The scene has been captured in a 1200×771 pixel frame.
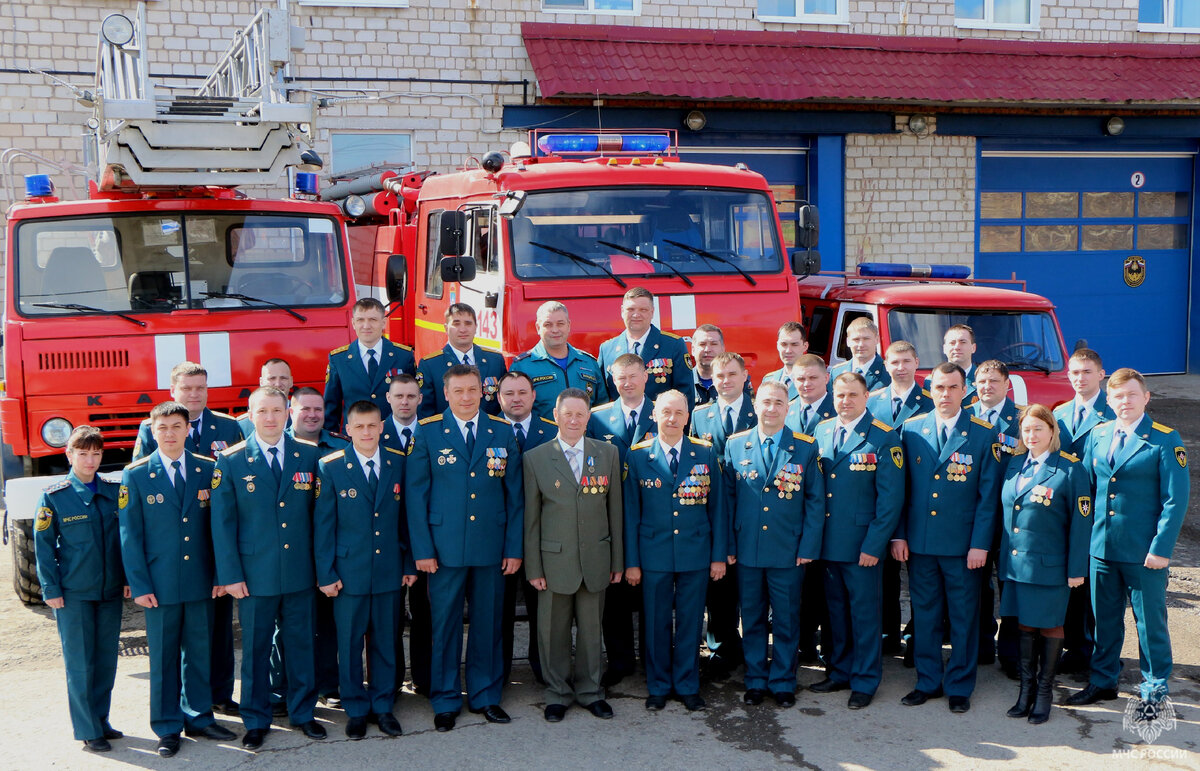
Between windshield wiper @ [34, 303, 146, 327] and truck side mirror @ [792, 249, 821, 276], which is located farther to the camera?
truck side mirror @ [792, 249, 821, 276]

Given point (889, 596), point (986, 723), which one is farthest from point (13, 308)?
point (986, 723)

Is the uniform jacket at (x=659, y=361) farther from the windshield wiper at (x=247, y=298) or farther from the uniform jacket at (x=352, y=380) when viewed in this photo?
the windshield wiper at (x=247, y=298)

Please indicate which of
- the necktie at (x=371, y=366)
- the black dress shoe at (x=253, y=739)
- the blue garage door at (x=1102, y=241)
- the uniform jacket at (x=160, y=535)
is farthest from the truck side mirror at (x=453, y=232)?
the blue garage door at (x=1102, y=241)

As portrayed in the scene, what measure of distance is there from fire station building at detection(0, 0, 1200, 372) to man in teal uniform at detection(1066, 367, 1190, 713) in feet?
29.2

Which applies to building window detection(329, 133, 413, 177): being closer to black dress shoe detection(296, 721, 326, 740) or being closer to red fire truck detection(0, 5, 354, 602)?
red fire truck detection(0, 5, 354, 602)

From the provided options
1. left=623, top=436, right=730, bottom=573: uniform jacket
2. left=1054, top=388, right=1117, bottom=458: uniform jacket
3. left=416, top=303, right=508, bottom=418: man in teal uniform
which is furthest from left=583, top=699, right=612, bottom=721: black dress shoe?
left=1054, top=388, right=1117, bottom=458: uniform jacket

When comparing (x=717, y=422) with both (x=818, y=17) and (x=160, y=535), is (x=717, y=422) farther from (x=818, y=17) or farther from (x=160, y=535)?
(x=818, y=17)

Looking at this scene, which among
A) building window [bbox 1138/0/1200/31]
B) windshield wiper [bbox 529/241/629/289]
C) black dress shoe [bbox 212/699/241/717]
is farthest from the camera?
building window [bbox 1138/0/1200/31]

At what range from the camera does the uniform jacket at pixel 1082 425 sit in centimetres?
607

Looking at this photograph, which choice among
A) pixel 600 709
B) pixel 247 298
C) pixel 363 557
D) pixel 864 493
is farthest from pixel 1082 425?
pixel 247 298

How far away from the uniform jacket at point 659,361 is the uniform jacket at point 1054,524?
7.31ft

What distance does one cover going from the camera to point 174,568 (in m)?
5.25

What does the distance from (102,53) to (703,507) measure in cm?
482

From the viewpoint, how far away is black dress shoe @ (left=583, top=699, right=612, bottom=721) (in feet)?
18.4
